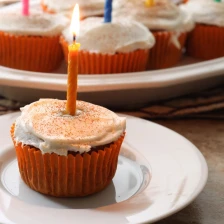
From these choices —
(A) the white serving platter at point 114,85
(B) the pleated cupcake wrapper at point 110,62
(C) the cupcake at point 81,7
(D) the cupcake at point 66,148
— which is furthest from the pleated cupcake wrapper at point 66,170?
(C) the cupcake at point 81,7

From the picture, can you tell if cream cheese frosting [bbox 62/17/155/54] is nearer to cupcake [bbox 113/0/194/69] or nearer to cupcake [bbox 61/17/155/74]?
cupcake [bbox 61/17/155/74]

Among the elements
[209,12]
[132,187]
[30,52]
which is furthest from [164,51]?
[132,187]

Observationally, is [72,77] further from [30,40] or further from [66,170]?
[30,40]

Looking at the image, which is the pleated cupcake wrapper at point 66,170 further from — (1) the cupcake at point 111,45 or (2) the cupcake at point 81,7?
(2) the cupcake at point 81,7

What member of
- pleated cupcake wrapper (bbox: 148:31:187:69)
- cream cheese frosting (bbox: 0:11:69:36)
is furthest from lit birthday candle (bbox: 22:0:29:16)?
pleated cupcake wrapper (bbox: 148:31:187:69)

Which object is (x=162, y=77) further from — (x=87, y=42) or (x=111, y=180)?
(x=111, y=180)

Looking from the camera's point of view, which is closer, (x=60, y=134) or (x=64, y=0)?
(x=60, y=134)

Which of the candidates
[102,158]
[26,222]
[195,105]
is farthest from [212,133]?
[26,222]

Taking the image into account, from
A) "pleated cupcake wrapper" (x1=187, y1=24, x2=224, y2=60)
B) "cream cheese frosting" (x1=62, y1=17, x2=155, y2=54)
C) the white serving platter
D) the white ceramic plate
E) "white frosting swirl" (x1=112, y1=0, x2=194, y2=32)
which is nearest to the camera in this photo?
the white ceramic plate
